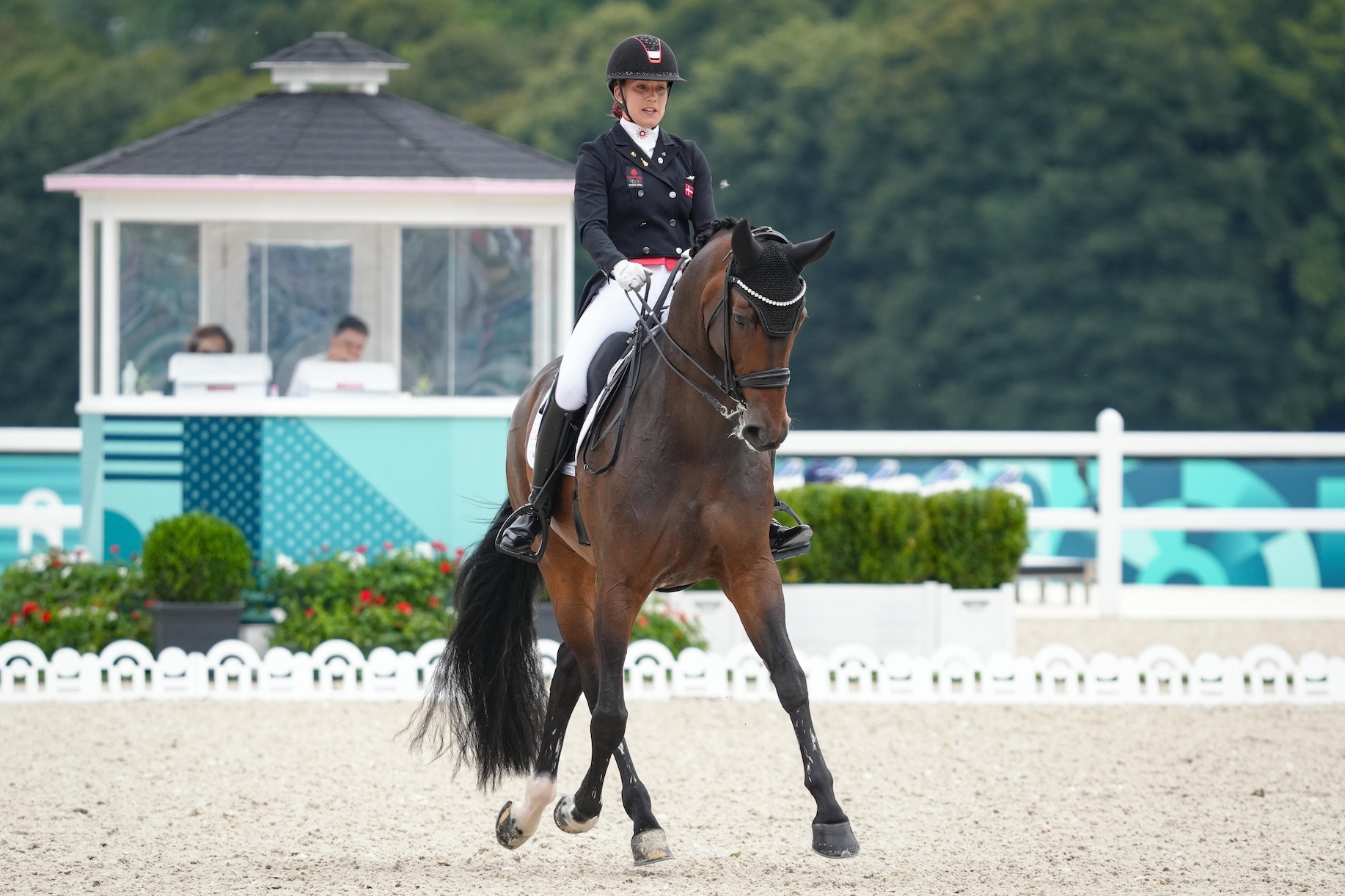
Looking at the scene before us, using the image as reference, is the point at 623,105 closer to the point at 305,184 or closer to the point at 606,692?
the point at 606,692

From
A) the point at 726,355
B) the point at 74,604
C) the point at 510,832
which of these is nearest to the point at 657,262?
the point at 726,355

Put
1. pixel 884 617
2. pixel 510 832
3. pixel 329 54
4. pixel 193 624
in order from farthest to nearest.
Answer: pixel 329 54, pixel 884 617, pixel 193 624, pixel 510 832

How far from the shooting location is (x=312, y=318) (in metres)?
12.8

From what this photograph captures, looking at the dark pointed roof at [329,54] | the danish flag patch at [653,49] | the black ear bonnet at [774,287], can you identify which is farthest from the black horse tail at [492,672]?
the dark pointed roof at [329,54]

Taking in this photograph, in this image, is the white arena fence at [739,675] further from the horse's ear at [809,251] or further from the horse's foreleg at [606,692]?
the horse's ear at [809,251]

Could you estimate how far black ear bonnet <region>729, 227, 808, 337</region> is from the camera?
5.46m

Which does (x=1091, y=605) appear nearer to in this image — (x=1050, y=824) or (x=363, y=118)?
(x=363, y=118)

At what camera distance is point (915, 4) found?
41.3m

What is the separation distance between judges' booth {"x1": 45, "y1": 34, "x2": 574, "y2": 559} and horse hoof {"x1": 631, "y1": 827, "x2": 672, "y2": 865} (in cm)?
601

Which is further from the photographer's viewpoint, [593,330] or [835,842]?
[593,330]

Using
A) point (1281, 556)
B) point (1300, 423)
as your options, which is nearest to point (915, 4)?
point (1300, 423)

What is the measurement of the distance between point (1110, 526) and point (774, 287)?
32.4 ft

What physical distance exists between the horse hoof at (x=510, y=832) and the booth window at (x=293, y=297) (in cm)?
672

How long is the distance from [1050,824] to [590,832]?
176 centimetres
